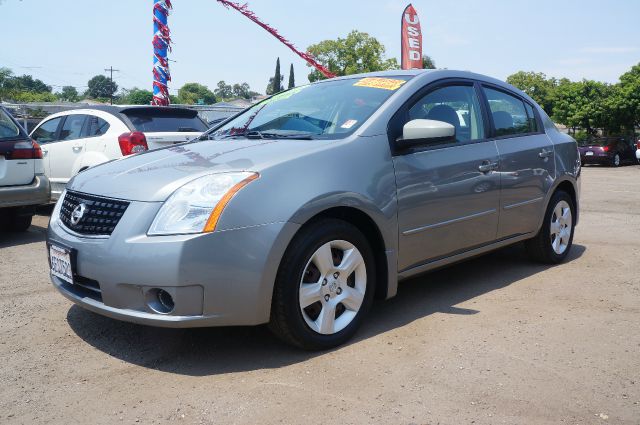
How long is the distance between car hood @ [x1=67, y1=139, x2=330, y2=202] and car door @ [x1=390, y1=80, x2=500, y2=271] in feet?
2.26

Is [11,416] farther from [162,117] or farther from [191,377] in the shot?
[162,117]

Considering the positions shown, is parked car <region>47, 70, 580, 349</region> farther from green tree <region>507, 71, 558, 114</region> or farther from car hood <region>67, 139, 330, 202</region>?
green tree <region>507, 71, 558, 114</region>

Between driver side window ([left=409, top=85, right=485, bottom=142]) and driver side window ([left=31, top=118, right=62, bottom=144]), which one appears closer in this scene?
driver side window ([left=409, top=85, right=485, bottom=142])

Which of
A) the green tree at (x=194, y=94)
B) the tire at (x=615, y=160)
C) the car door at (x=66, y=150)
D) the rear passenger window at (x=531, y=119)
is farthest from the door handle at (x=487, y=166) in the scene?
the green tree at (x=194, y=94)

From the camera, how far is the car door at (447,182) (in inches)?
147

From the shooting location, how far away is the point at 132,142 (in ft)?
22.9

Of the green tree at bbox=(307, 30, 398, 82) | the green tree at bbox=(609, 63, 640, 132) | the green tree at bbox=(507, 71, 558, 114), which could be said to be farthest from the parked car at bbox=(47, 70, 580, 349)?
the green tree at bbox=(507, 71, 558, 114)

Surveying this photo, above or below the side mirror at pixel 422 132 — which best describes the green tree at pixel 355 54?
above

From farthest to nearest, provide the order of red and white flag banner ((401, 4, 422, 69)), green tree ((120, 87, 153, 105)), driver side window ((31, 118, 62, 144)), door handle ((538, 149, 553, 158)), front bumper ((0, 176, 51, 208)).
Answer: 1. green tree ((120, 87, 153, 105))
2. red and white flag banner ((401, 4, 422, 69))
3. driver side window ((31, 118, 62, 144))
4. front bumper ((0, 176, 51, 208))
5. door handle ((538, 149, 553, 158))

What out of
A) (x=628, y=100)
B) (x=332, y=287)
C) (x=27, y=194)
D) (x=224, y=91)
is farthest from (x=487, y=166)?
(x=224, y=91)

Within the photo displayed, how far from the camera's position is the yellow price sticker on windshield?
3996mm

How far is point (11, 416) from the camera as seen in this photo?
102 inches

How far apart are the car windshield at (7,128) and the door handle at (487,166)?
16.0 feet

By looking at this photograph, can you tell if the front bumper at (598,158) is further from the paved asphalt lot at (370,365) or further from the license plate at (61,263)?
the license plate at (61,263)
